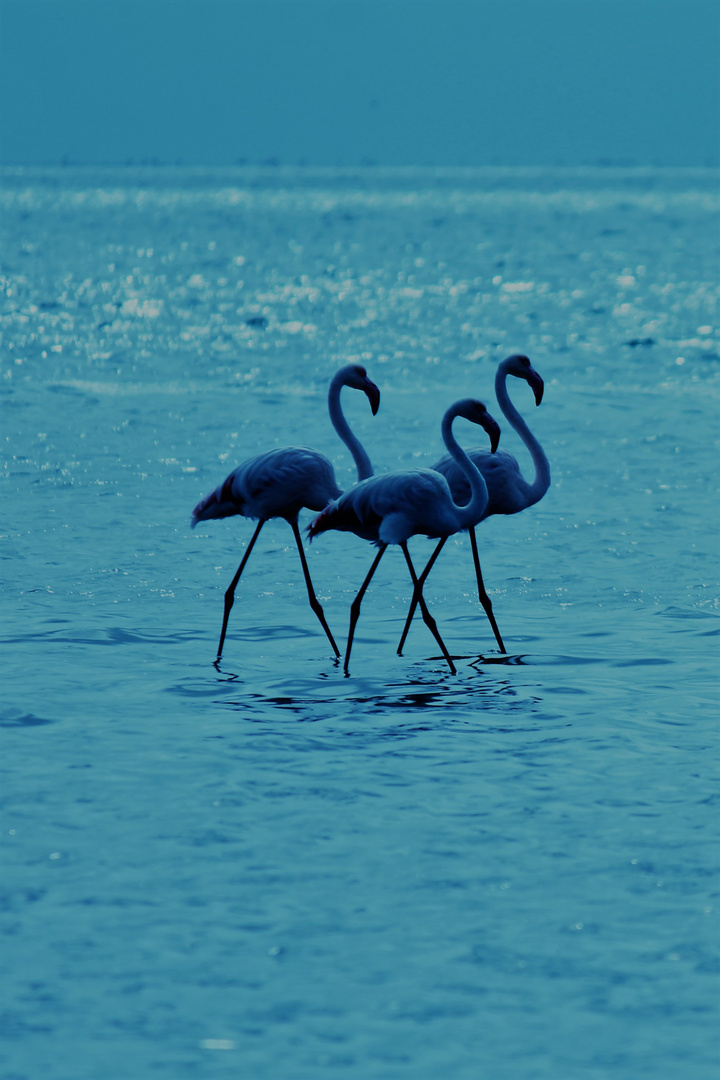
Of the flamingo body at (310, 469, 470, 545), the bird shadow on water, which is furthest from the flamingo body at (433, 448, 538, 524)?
the bird shadow on water

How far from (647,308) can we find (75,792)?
25.1m

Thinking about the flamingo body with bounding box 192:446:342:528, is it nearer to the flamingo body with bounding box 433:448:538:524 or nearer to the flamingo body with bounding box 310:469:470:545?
the flamingo body with bounding box 310:469:470:545

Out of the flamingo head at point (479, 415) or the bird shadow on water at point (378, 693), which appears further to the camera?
the flamingo head at point (479, 415)

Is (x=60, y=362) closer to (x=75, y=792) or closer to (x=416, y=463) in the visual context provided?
(x=416, y=463)

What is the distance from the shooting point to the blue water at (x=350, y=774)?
A: 3.87m

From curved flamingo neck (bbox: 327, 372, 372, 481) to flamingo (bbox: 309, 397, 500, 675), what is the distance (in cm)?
28

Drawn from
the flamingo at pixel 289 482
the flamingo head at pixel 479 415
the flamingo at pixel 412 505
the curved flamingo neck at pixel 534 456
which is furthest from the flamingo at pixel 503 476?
the flamingo at pixel 289 482

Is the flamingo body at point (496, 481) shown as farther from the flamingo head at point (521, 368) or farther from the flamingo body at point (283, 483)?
the flamingo body at point (283, 483)

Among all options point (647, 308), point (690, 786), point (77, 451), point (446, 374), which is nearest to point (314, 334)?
point (446, 374)

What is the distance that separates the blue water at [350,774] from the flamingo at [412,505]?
65cm

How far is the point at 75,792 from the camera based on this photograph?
538 cm

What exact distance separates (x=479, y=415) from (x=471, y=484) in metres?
0.32

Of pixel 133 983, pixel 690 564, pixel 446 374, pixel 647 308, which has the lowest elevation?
pixel 133 983

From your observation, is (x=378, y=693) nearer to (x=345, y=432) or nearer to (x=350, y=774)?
(x=350, y=774)
